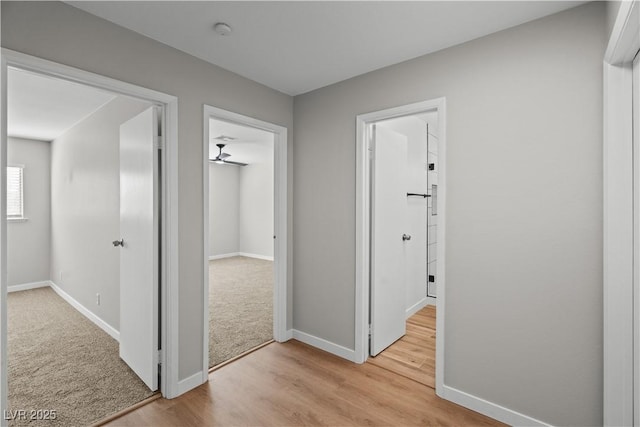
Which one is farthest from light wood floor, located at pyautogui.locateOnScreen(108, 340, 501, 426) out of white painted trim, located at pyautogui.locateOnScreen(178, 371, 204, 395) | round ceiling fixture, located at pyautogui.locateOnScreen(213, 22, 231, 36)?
round ceiling fixture, located at pyautogui.locateOnScreen(213, 22, 231, 36)

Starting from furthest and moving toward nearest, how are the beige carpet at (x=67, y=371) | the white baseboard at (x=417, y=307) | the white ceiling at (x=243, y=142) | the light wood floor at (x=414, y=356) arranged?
1. the white ceiling at (x=243, y=142)
2. the white baseboard at (x=417, y=307)
3. the light wood floor at (x=414, y=356)
4. the beige carpet at (x=67, y=371)

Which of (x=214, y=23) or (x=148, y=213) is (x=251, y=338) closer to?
(x=148, y=213)

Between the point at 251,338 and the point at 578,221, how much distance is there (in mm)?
2874

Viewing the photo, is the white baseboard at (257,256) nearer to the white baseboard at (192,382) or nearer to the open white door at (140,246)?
the open white door at (140,246)

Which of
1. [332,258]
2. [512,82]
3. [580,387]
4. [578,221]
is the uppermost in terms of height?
[512,82]

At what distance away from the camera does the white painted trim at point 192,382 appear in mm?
2205

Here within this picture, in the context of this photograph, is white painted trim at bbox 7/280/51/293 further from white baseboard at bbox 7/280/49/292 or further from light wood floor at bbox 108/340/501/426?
light wood floor at bbox 108/340/501/426

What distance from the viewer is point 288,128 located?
3096mm

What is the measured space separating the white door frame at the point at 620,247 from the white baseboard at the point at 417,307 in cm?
218

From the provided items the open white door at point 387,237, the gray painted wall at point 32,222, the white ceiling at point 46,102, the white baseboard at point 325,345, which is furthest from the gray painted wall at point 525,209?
the gray painted wall at point 32,222

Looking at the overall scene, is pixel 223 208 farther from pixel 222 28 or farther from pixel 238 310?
pixel 222 28

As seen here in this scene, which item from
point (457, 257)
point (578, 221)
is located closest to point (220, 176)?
point (457, 257)

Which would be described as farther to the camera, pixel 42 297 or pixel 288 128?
pixel 42 297

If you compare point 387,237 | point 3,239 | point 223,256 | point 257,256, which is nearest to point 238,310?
point 387,237
